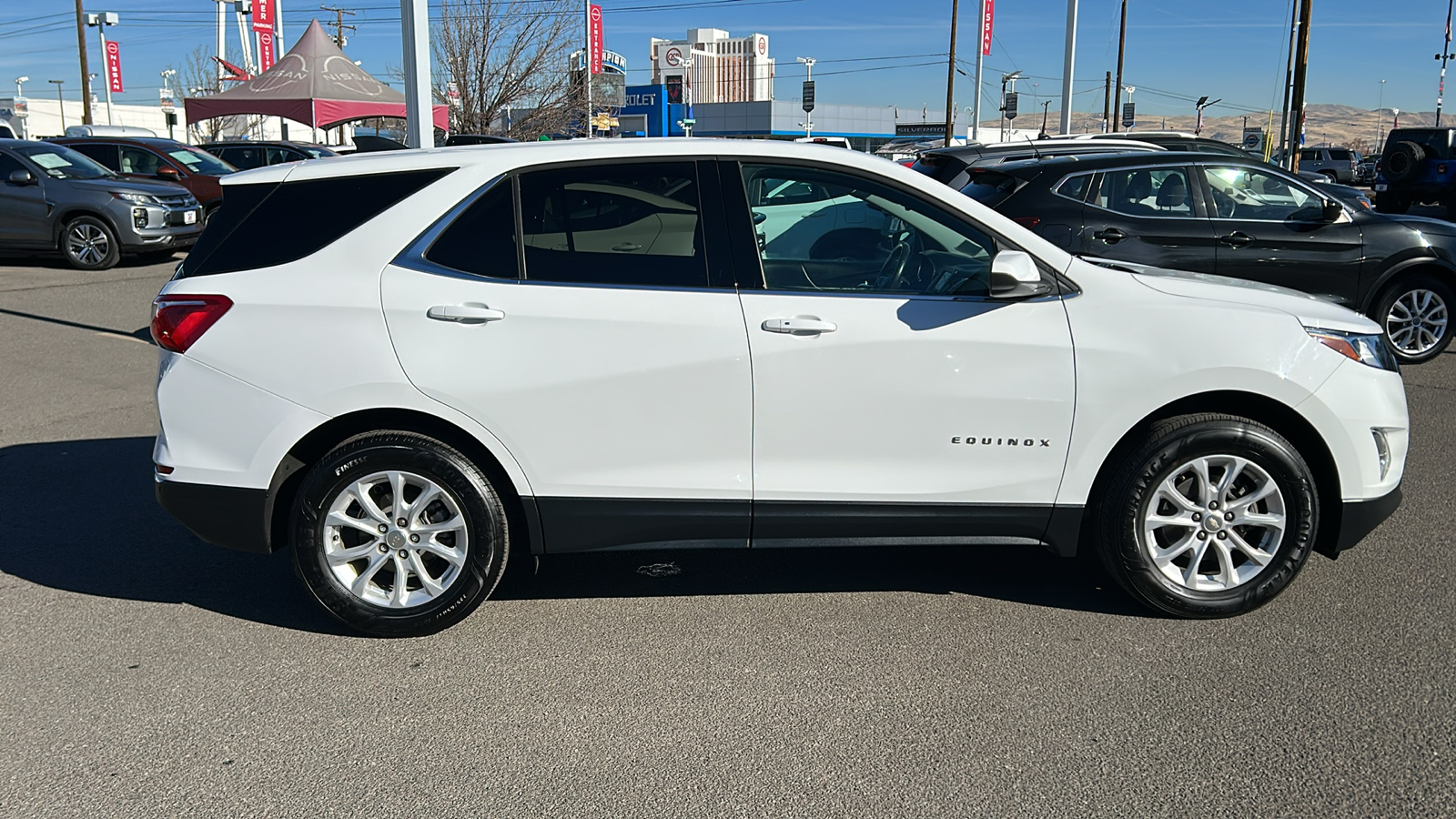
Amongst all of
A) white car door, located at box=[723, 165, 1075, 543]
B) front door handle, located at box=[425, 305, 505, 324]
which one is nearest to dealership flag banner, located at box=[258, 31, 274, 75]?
front door handle, located at box=[425, 305, 505, 324]

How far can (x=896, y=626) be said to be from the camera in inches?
164

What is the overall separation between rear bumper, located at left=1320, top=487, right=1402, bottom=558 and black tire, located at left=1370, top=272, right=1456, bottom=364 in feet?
17.9

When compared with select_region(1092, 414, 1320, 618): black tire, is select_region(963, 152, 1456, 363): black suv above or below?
above

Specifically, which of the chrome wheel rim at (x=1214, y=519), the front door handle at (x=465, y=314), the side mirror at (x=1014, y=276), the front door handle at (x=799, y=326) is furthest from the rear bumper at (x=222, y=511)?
the chrome wheel rim at (x=1214, y=519)

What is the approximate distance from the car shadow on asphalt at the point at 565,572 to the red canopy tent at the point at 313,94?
62.5 ft

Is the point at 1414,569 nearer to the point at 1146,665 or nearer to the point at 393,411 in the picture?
the point at 1146,665

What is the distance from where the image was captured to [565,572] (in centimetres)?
483

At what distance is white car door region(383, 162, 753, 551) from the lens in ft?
12.8

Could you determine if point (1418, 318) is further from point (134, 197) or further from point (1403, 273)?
point (134, 197)

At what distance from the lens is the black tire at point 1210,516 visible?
4.04 metres

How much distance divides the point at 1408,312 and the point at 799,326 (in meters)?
7.43

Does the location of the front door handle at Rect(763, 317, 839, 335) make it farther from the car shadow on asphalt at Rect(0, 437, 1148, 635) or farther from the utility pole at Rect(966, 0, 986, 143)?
the utility pole at Rect(966, 0, 986, 143)

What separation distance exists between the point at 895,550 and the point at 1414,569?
7.04ft

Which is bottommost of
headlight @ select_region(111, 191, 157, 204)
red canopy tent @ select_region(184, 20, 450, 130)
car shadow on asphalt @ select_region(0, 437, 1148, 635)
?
car shadow on asphalt @ select_region(0, 437, 1148, 635)
